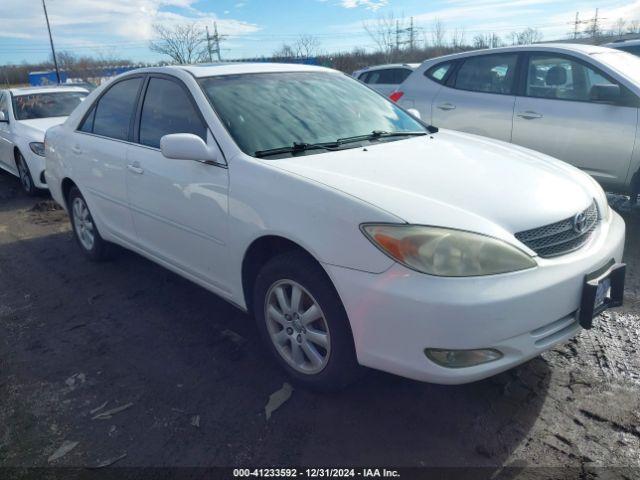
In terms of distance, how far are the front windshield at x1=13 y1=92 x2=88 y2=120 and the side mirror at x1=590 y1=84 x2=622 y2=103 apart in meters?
7.66

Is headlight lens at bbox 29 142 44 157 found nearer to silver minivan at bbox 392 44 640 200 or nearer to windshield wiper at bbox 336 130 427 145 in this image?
silver minivan at bbox 392 44 640 200

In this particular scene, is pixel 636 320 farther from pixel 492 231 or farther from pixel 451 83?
pixel 451 83

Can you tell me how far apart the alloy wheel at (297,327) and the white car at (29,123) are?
19.4 ft

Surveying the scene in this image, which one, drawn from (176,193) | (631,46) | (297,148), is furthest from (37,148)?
(631,46)

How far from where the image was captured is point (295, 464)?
7.59 ft

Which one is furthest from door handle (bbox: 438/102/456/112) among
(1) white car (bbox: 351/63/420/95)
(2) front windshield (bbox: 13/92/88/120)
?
(1) white car (bbox: 351/63/420/95)

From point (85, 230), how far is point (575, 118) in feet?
16.2

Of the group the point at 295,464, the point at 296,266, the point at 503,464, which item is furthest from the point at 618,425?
the point at 296,266

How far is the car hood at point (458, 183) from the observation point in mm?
2330

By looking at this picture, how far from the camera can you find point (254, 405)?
8.97ft

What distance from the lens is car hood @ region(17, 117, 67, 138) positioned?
765 centimetres

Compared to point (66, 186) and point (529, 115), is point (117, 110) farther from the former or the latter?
point (529, 115)

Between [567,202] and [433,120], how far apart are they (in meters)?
4.10

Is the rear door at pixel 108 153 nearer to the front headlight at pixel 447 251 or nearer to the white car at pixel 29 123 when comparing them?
the front headlight at pixel 447 251
